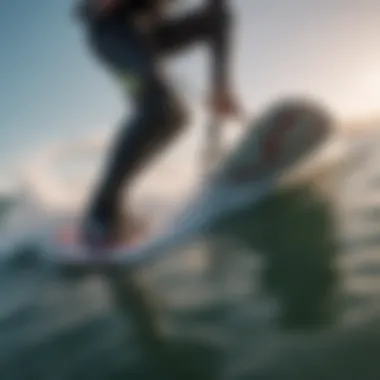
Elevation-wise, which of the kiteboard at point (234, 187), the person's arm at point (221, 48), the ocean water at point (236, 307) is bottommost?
the ocean water at point (236, 307)

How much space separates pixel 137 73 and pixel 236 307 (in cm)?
42

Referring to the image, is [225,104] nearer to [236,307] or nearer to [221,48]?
[221,48]

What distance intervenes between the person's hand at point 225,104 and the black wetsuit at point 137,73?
53 millimetres

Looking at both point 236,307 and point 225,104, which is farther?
point 225,104

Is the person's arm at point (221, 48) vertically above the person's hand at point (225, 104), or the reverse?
the person's arm at point (221, 48)

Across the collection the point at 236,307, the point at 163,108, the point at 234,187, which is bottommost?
A: the point at 236,307

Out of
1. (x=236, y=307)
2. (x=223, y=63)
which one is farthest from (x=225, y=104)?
(x=236, y=307)

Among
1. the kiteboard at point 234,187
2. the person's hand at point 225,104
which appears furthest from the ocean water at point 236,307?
the person's hand at point 225,104

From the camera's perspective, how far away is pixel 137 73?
3.84 ft

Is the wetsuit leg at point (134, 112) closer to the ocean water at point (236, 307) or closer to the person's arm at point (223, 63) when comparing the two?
the person's arm at point (223, 63)

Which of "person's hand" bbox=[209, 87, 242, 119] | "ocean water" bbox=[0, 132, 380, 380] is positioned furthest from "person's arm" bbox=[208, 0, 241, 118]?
"ocean water" bbox=[0, 132, 380, 380]

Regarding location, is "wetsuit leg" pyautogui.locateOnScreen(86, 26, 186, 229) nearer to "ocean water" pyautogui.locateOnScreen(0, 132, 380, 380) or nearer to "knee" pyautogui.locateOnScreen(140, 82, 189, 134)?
"knee" pyautogui.locateOnScreen(140, 82, 189, 134)

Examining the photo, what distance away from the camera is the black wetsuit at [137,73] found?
3.84ft

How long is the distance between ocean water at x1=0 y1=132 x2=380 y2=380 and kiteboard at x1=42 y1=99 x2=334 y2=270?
0.03m
